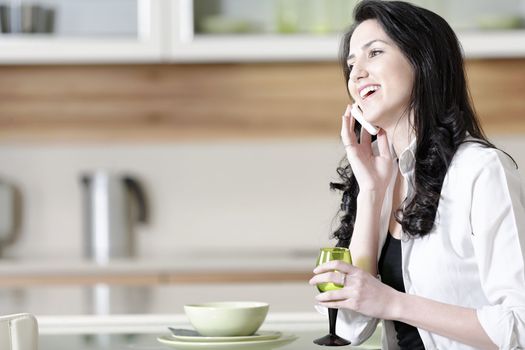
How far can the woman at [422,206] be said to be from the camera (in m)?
1.54

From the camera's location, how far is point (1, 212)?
4090 mm

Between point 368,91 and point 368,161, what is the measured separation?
15 centimetres

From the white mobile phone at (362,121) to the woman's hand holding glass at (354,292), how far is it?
41 cm

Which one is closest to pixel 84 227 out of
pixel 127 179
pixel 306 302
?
pixel 127 179

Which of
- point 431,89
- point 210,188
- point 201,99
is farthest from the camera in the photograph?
point 210,188

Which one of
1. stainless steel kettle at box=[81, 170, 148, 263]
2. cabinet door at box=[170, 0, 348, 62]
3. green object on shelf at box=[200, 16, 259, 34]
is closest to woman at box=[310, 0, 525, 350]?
cabinet door at box=[170, 0, 348, 62]

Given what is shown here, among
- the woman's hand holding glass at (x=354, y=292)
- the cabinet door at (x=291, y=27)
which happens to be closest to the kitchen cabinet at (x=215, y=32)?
the cabinet door at (x=291, y=27)

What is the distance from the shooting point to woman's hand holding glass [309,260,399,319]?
59.3 inches

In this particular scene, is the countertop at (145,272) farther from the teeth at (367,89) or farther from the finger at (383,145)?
the teeth at (367,89)

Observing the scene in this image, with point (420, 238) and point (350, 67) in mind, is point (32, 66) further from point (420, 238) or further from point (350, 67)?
point (420, 238)

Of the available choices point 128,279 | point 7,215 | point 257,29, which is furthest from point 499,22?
point 7,215

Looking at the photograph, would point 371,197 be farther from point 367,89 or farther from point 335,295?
point 335,295

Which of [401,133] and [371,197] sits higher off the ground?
[401,133]

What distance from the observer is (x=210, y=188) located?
165 inches
